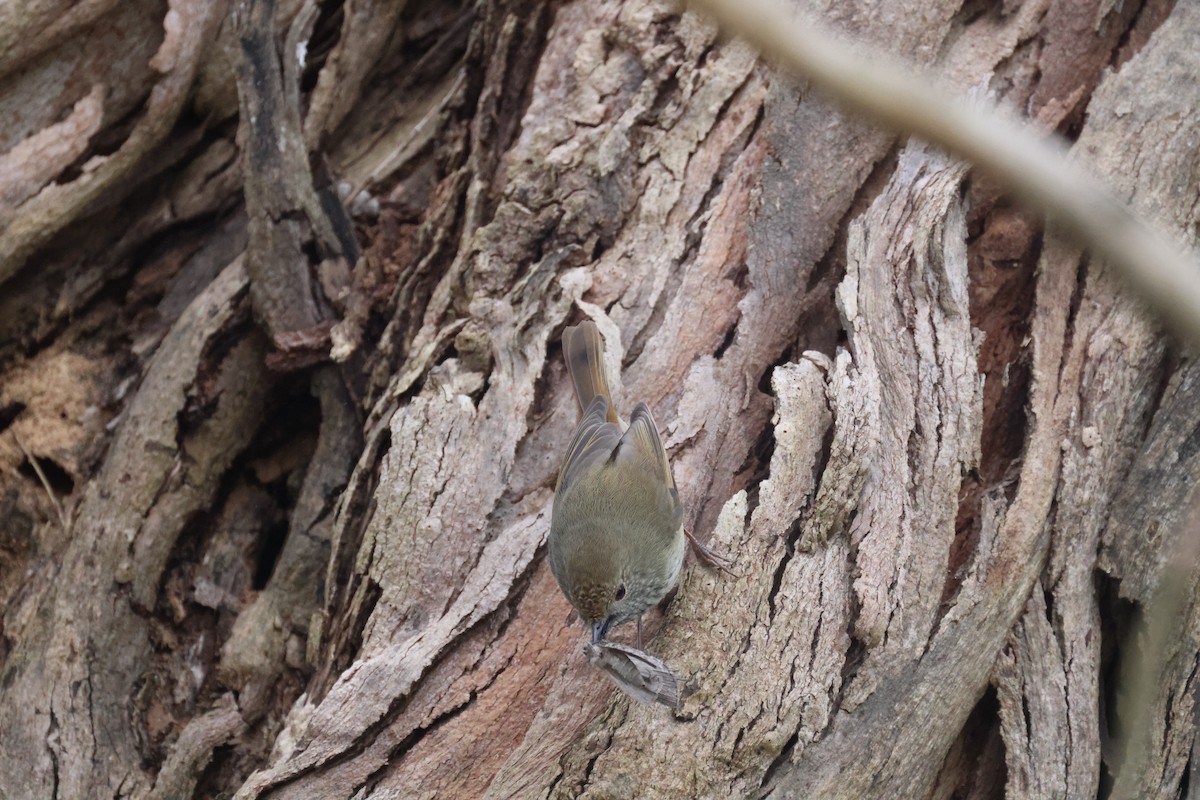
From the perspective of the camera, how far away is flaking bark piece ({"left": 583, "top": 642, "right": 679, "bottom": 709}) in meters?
2.35

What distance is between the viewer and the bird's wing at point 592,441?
3072mm

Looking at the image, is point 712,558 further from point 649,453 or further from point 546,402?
point 546,402

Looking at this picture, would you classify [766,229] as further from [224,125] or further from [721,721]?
[224,125]

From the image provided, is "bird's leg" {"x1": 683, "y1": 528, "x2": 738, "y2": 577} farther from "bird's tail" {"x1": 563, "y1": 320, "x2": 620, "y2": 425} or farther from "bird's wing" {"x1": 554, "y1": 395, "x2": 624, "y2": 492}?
"bird's tail" {"x1": 563, "y1": 320, "x2": 620, "y2": 425}

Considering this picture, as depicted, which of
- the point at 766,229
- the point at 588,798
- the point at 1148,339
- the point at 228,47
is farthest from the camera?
the point at 228,47

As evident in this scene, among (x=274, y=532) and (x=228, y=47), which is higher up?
(x=228, y=47)

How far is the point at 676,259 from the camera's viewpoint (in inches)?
138

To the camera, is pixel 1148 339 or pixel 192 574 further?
pixel 192 574

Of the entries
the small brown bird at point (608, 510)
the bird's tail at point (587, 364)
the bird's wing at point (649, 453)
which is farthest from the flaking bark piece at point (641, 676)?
the bird's tail at point (587, 364)

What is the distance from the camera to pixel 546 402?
3373 millimetres

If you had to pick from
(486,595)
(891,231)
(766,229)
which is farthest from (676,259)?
(486,595)

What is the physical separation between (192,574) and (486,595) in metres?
1.27

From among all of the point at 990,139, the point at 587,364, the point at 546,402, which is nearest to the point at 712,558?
the point at 587,364

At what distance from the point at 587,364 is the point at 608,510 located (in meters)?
0.45
